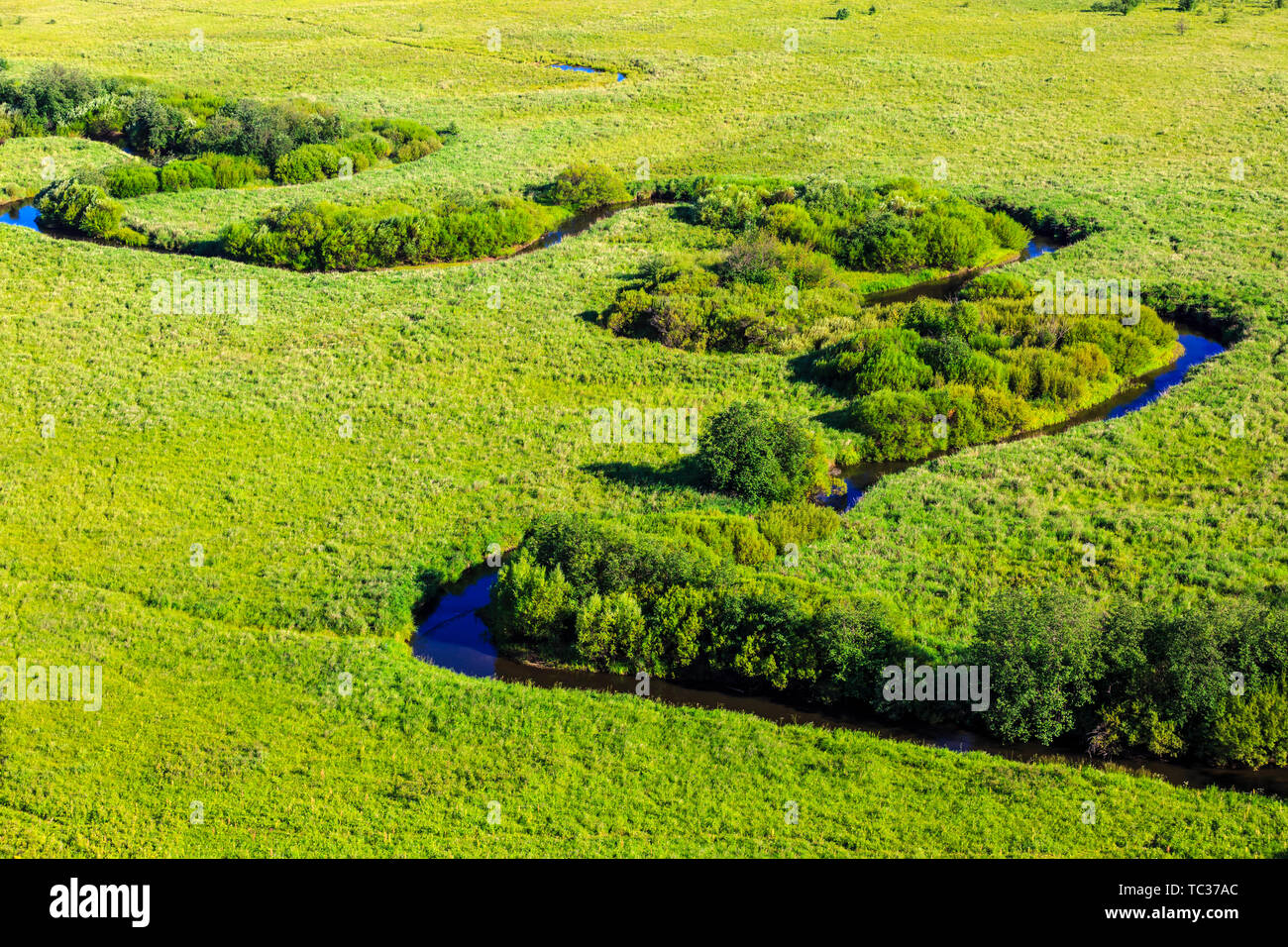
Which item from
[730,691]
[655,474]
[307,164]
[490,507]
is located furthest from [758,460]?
[307,164]

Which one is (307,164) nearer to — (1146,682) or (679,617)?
(679,617)

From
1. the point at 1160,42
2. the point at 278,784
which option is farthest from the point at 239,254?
the point at 1160,42

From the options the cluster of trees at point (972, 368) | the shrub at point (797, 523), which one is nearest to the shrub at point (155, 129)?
the cluster of trees at point (972, 368)

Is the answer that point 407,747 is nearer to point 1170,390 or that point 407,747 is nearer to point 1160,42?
point 1170,390

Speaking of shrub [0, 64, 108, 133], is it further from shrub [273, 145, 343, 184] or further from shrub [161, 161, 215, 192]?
shrub [273, 145, 343, 184]

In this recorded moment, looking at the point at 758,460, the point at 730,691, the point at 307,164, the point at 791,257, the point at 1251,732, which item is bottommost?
the point at 730,691
